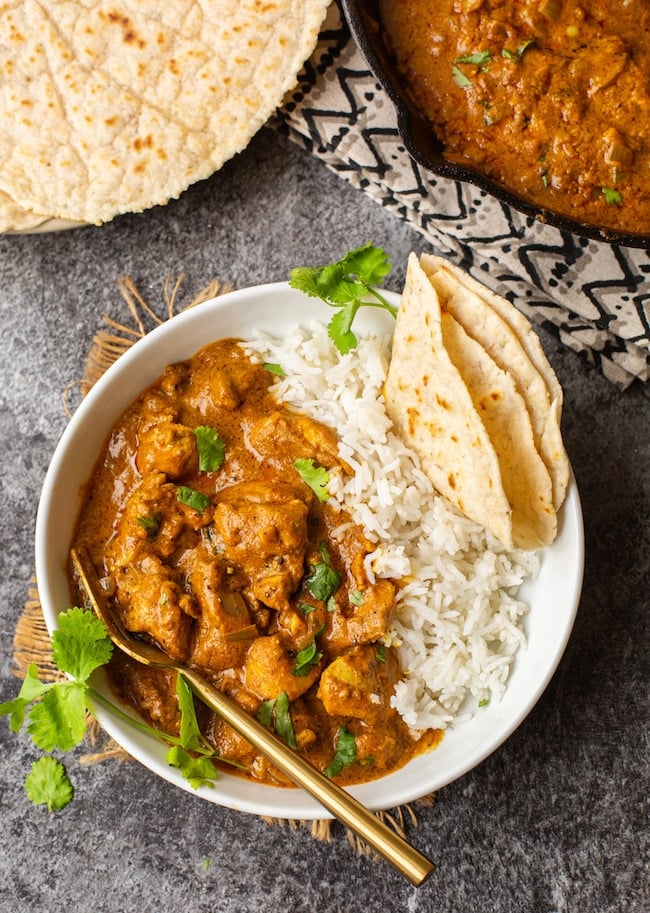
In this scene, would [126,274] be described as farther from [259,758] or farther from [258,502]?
[259,758]

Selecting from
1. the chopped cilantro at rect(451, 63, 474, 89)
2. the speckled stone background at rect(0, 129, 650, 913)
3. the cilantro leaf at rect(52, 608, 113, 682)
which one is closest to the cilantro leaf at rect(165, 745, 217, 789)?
the cilantro leaf at rect(52, 608, 113, 682)

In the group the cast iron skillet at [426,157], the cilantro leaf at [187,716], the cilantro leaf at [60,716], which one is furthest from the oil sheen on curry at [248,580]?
the cast iron skillet at [426,157]

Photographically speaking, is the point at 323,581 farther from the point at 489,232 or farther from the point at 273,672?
the point at 489,232

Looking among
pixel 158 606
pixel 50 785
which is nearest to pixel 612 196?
pixel 158 606

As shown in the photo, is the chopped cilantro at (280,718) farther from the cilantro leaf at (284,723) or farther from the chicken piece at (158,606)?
the chicken piece at (158,606)

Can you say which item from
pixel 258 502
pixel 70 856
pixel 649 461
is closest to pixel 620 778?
pixel 649 461

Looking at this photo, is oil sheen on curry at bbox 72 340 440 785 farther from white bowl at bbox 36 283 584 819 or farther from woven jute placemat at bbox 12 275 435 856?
woven jute placemat at bbox 12 275 435 856
